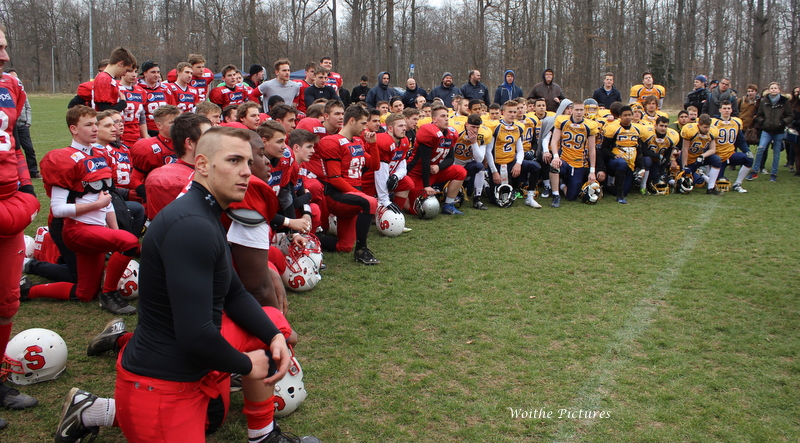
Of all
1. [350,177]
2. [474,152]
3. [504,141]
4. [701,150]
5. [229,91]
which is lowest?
[350,177]

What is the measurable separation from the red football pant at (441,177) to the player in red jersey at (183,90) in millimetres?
3582

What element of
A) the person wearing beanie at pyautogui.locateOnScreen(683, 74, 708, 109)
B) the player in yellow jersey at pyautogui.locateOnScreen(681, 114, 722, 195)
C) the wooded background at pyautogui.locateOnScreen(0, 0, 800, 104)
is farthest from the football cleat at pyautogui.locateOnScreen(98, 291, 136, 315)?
the wooded background at pyautogui.locateOnScreen(0, 0, 800, 104)

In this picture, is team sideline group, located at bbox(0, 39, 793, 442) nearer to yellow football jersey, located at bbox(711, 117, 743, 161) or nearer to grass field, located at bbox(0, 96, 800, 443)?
yellow football jersey, located at bbox(711, 117, 743, 161)

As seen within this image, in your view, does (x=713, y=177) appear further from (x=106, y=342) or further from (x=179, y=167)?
(x=106, y=342)

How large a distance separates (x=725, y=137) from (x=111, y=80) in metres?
11.1

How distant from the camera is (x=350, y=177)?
22.3 feet

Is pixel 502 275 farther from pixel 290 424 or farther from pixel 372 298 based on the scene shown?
pixel 290 424

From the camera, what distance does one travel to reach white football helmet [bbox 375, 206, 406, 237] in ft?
24.7

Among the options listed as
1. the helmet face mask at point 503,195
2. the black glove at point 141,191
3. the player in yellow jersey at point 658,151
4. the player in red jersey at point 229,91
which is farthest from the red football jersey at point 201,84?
the player in yellow jersey at point 658,151

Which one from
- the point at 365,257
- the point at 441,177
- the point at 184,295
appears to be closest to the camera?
the point at 184,295

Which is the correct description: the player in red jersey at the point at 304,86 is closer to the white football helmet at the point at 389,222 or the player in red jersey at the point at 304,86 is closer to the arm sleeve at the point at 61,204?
the white football helmet at the point at 389,222

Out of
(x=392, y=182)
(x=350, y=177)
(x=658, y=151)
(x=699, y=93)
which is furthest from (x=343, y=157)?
(x=699, y=93)

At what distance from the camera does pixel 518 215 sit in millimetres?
9078

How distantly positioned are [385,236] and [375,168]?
0.96 meters
